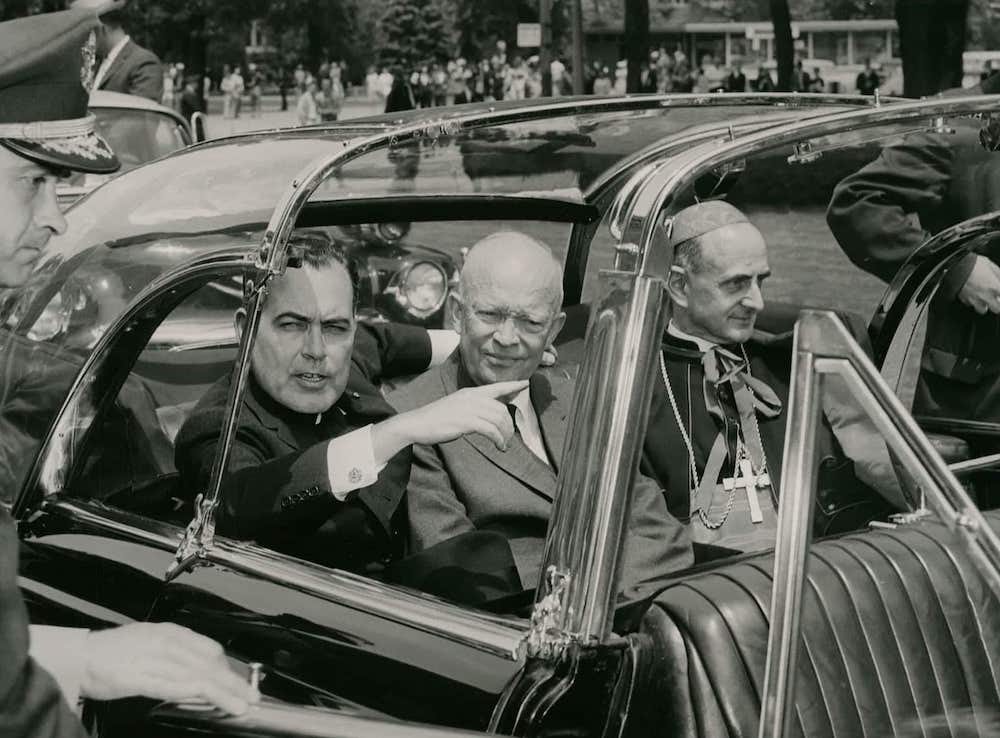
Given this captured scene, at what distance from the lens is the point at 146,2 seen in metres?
52.2

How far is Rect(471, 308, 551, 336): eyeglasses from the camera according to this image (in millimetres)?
3342

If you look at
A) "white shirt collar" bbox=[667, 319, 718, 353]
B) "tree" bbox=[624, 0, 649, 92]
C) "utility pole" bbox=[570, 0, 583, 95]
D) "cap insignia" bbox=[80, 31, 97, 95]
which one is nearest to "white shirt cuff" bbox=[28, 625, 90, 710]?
"cap insignia" bbox=[80, 31, 97, 95]

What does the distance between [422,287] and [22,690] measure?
580 cm

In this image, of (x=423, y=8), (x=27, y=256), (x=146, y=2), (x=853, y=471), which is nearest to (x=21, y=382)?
(x=27, y=256)

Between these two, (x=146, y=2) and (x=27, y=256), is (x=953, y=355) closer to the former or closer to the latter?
(x=27, y=256)

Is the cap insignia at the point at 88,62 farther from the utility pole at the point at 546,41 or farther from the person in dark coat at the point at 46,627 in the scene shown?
the utility pole at the point at 546,41

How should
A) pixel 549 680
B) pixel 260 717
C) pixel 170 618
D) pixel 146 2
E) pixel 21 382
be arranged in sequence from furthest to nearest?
pixel 146 2
pixel 21 382
pixel 170 618
pixel 549 680
pixel 260 717

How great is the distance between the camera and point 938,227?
12.3ft

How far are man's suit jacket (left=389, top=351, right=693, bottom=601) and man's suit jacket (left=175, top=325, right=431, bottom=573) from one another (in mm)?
61

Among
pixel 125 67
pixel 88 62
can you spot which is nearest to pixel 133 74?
pixel 125 67

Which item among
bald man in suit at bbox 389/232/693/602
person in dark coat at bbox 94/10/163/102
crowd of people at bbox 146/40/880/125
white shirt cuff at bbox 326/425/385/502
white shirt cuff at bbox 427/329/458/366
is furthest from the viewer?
crowd of people at bbox 146/40/880/125

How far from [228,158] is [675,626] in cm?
162

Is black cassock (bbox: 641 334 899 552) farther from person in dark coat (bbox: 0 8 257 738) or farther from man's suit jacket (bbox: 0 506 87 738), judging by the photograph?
man's suit jacket (bbox: 0 506 87 738)

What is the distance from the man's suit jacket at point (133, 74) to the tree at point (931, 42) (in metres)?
8.80
